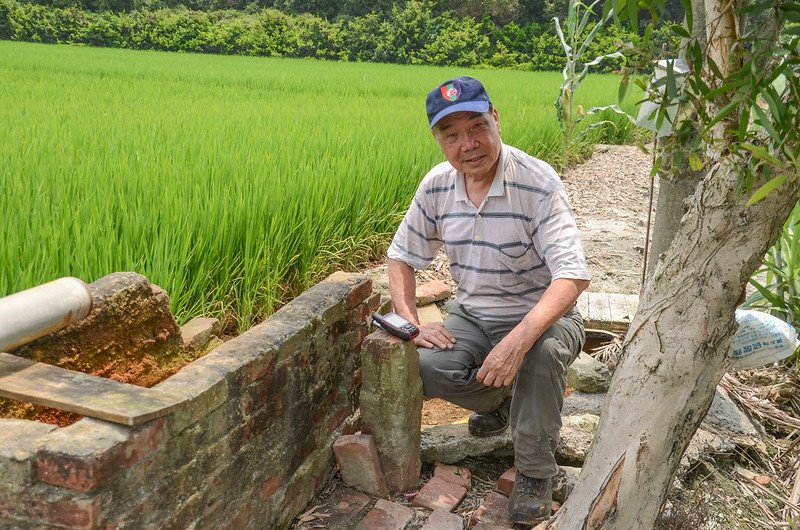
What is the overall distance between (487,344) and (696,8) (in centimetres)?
127

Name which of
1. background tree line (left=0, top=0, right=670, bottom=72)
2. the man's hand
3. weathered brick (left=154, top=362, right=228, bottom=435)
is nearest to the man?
the man's hand

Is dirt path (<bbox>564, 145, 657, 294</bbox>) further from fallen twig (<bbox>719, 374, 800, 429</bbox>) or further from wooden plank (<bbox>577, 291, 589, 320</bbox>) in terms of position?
fallen twig (<bbox>719, 374, 800, 429</bbox>)

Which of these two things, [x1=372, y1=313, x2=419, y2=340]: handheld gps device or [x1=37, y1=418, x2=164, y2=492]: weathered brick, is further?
[x1=372, y1=313, x2=419, y2=340]: handheld gps device

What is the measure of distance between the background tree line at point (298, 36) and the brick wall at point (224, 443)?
71.5 feet

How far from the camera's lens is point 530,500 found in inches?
86.8

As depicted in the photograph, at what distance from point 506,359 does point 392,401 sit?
37cm

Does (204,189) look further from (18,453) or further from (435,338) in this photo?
(18,453)

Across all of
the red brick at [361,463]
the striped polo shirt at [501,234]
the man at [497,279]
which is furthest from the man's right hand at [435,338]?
the red brick at [361,463]

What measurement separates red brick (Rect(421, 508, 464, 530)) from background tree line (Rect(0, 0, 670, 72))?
22.0m

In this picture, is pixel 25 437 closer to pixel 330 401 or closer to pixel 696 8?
pixel 330 401

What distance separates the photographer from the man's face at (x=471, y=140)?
2.30m

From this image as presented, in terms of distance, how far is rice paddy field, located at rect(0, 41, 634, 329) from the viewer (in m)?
2.47

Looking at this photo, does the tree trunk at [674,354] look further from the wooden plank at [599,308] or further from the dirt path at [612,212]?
the dirt path at [612,212]

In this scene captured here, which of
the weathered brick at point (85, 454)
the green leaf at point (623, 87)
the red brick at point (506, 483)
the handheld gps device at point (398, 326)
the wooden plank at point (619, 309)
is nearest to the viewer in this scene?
the green leaf at point (623, 87)
